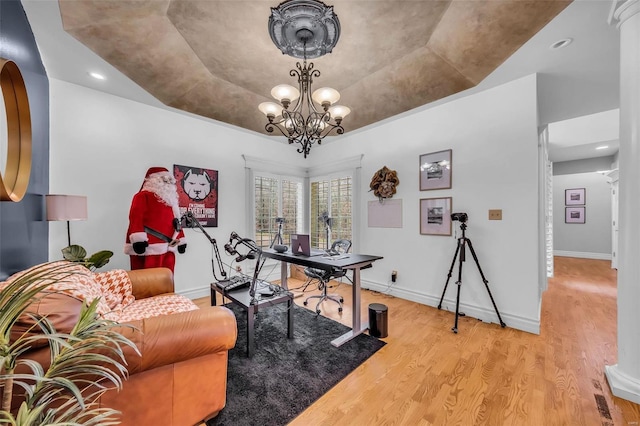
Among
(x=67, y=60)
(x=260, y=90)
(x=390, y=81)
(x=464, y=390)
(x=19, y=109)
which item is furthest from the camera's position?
(x=260, y=90)

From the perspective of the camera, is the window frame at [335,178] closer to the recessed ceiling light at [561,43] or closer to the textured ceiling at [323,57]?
the textured ceiling at [323,57]

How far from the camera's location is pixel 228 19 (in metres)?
1.98

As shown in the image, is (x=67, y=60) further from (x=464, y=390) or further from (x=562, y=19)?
(x=464, y=390)

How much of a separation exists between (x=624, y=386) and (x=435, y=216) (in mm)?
2068

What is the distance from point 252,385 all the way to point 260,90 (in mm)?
3011

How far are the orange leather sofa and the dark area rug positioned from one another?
26 centimetres

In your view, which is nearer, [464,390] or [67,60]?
[464,390]

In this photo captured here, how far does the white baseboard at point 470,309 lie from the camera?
2607 mm

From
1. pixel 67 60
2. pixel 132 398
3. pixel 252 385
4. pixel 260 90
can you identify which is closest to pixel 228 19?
pixel 260 90

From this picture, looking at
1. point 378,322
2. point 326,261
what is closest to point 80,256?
point 326,261

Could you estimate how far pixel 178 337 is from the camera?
127cm

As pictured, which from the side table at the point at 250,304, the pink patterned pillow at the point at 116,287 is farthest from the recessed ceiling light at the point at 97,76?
the side table at the point at 250,304

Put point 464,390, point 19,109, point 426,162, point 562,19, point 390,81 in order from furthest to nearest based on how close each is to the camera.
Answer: point 426,162 < point 390,81 < point 562,19 < point 464,390 < point 19,109

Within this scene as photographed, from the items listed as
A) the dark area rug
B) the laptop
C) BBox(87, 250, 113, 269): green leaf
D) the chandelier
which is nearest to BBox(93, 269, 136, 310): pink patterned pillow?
BBox(87, 250, 113, 269): green leaf
